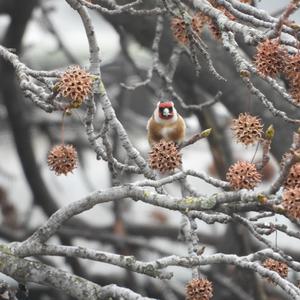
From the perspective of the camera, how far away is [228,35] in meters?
3.26

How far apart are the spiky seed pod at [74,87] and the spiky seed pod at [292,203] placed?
80cm

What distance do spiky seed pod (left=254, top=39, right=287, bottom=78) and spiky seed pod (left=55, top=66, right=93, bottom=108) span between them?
0.57 m

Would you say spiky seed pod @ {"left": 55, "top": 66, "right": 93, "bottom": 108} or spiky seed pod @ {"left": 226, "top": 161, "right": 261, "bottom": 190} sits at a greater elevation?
spiky seed pod @ {"left": 55, "top": 66, "right": 93, "bottom": 108}

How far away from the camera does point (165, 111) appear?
4.35 meters

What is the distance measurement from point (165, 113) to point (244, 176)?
1514mm

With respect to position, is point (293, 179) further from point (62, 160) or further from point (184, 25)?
point (184, 25)

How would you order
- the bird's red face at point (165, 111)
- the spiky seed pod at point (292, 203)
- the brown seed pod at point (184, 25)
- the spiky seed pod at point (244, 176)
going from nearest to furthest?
the spiky seed pod at point (292, 203) → the spiky seed pod at point (244, 176) → the brown seed pod at point (184, 25) → the bird's red face at point (165, 111)

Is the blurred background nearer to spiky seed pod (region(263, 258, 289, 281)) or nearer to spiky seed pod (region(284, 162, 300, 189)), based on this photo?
spiky seed pod (region(263, 258, 289, 281))

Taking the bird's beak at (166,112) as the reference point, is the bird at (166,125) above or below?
below

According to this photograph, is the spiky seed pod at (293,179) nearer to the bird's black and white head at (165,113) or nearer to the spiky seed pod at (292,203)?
the spiky seed pod at (292,203)

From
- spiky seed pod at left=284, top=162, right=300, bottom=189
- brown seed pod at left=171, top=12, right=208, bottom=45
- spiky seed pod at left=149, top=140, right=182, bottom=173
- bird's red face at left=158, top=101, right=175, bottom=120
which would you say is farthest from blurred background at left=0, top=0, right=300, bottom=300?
spiky seed pod at left=284, top=162, right=300, bottom=189

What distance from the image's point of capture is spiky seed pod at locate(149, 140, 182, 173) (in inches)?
127

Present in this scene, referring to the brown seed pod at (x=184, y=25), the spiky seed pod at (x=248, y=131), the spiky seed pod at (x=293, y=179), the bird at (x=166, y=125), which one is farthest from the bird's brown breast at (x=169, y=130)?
the spiky seed pod at (x=293, y=179)

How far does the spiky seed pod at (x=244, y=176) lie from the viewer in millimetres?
2848
